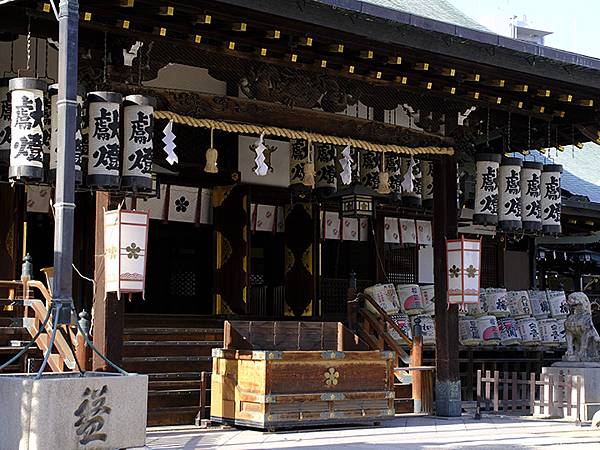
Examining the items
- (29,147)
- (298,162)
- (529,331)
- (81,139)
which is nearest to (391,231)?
(529,331)

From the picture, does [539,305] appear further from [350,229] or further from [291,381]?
[291,381]

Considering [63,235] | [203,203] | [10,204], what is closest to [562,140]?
[203,203]

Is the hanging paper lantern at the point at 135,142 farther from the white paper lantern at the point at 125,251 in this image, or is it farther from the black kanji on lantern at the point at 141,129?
the white paper lantern at the point at 125,251

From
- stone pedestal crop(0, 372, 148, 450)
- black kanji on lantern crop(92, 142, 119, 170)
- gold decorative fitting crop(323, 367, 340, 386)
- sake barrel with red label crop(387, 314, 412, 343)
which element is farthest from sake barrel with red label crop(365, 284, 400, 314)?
stone pedestal crop(0, 372, 148, 450)

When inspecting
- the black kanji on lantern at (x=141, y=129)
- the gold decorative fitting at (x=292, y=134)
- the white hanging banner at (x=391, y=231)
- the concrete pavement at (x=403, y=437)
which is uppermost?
the gold decorative fitting at (x=292, y=134)

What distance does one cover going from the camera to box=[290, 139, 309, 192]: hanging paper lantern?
14.9m

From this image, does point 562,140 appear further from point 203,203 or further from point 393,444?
point 393,444

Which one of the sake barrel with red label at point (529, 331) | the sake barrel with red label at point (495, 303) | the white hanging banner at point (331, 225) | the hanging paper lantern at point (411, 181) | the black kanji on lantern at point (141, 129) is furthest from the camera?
the sake barrel with red label at point (529, 331)

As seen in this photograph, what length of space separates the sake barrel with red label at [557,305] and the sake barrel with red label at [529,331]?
37.2 inches

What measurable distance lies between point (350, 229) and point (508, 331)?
156 inches

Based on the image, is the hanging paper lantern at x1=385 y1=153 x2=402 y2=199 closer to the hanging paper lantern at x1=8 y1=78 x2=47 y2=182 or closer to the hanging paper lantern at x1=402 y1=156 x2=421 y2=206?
the hanging paper lantern at x1=402 y1=156 x2=421 y2=206

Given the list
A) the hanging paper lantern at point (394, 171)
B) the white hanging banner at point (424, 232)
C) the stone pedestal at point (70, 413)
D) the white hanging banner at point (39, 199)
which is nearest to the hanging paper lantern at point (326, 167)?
the hanging paper lantern at point (394, 171)

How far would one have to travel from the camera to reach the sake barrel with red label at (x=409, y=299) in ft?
57.7

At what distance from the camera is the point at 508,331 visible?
18.6 meters
